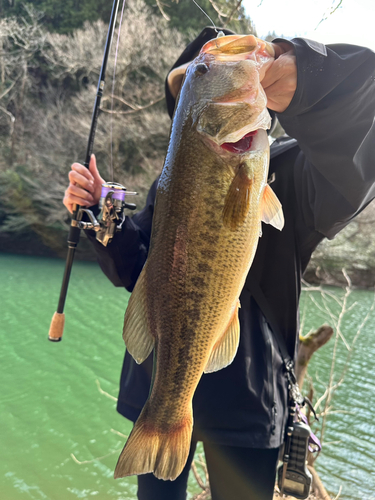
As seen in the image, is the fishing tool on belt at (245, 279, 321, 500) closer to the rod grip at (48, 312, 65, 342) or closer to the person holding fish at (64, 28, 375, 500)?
the person holding fish at (64, 28, 375, 500)

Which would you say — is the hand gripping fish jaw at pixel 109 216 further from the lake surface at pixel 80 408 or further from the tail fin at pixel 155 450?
the lake surface at pixel 80 408

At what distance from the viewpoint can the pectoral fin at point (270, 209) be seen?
1032mm

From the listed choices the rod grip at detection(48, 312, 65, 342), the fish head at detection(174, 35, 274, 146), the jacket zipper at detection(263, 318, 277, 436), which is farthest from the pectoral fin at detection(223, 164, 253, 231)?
the rod grip at detection(48, 312, 65, 342)

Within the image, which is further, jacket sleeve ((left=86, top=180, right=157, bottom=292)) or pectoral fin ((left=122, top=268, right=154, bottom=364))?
jacket sleeve ((left=86, top=180, right=157, bottom=292))

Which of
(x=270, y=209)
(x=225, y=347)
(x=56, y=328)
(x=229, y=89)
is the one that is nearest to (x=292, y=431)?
(x=225, y=347)

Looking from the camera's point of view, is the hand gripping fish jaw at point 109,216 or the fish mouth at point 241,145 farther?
the hand gripping fish jaw at point 109,216

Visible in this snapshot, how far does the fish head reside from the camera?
965mm

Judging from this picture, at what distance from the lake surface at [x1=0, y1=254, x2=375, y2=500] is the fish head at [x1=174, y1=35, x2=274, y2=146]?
2.57 metres

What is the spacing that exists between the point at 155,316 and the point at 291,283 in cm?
67

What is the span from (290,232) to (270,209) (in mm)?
506

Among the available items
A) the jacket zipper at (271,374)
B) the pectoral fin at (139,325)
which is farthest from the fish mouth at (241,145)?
the jacket zipper at (271,374)

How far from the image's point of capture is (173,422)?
107cm

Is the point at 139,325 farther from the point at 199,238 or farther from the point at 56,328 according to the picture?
the point at 56,328

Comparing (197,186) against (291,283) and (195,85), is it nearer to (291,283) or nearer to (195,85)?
(195,85)
